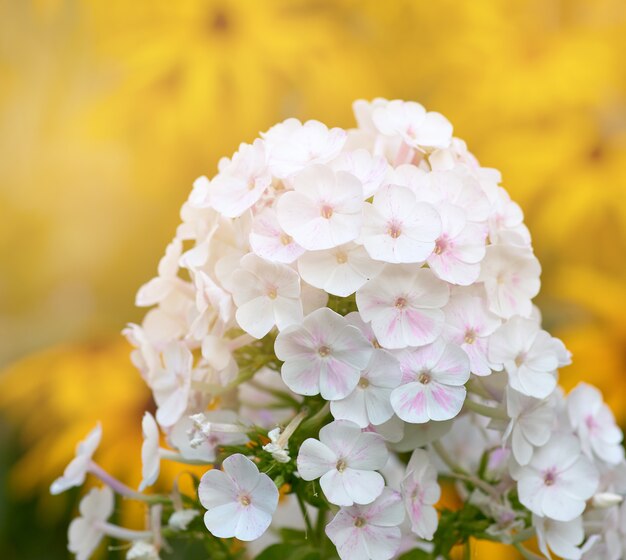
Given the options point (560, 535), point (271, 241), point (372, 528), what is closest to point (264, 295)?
point (271, 241)

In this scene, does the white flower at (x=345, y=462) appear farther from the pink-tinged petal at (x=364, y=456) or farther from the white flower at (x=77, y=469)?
the white flower at (x=77, y=469)

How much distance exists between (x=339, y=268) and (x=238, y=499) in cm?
14

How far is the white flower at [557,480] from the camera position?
0.53m

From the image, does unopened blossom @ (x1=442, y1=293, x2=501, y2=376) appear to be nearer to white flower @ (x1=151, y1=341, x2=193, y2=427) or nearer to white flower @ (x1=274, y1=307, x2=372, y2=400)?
white flower @ (x1=274, y1=307, x2=372, y2=400)

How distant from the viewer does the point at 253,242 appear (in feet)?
1.64

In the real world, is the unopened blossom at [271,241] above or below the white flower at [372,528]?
above

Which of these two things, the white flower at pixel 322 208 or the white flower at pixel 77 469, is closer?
the white flower at pixel 322 208

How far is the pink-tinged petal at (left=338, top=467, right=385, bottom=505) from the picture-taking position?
47cm

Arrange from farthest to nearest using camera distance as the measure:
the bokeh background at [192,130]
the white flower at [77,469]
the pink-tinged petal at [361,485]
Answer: the bokeh background at [192,130], the white flower at [77,469], the pink-tinged petal at [361,485]

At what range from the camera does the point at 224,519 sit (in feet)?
1.57

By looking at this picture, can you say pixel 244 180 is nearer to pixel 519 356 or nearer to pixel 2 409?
pixel 519 356

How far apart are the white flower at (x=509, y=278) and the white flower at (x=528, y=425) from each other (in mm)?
56

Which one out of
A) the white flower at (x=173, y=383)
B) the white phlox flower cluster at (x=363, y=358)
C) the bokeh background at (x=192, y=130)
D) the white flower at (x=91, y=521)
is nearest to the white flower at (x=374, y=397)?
the white phlox flower cluster at (x=363, y=358)

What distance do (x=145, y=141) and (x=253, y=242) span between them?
2.32 ft
